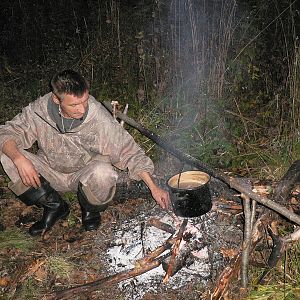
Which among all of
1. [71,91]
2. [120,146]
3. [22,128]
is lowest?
[120,146]

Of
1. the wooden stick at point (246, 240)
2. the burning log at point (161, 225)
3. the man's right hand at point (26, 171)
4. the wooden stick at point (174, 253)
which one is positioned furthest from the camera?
the burning log at point (161, 225)

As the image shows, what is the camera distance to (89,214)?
177 inches

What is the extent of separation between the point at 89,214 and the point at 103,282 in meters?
1.02

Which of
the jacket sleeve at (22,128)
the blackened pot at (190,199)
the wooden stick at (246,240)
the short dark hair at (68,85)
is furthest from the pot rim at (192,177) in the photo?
the jacket sleeve at (22,128)

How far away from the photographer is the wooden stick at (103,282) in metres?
3.54

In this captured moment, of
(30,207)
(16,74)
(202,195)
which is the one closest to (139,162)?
(202,195)

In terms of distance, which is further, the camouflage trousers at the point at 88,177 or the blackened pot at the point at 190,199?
the camouflage trousers at the point at 88,177

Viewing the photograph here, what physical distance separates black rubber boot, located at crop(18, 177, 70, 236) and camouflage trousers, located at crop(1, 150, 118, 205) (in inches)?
4.3

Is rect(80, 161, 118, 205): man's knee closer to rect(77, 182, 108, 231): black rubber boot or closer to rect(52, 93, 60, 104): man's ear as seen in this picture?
rect(77, 182, 108, 231): black rubber boot

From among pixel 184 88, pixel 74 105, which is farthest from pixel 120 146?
pixel 184 88

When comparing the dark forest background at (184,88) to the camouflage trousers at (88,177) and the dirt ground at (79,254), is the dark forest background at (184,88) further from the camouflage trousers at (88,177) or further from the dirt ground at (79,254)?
the camouflage trousers at (88,177)

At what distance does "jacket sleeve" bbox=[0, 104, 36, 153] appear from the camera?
4254 mm

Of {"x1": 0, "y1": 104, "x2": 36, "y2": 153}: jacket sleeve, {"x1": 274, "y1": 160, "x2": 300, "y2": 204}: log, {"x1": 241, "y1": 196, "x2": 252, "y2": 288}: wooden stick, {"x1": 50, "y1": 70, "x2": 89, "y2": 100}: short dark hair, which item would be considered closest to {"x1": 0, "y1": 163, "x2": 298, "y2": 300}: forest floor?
{"x1": 241, "y1": 196, "x2": 252, "y2": 288}: wooden stick

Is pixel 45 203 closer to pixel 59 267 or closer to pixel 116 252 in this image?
pixel 59 267
